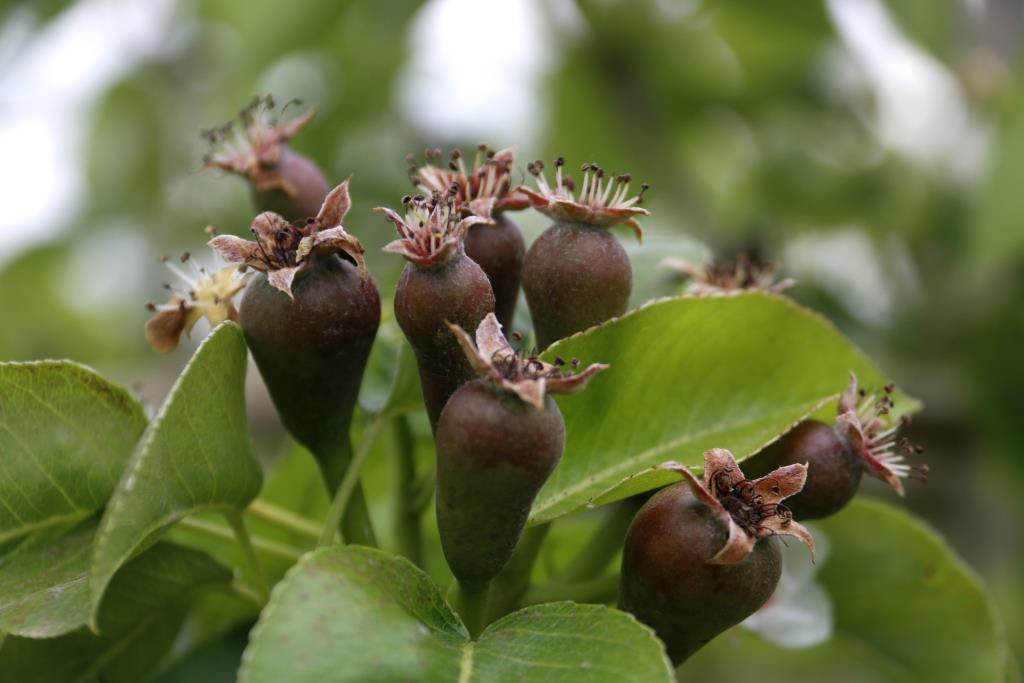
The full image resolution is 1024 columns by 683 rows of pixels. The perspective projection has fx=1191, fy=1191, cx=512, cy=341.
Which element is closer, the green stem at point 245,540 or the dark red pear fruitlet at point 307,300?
the dark red pear fruitlet at point 307,300

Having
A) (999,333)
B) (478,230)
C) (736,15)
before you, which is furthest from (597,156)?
(478,230)

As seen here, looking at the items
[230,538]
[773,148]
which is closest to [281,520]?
[230,538]

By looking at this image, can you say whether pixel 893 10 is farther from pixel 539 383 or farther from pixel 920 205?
pixel 539 383

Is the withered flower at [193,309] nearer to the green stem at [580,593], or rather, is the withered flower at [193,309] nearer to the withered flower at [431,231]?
the withered flower at [431,231]

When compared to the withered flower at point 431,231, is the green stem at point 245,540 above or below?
below

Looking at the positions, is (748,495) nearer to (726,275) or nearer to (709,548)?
(709,548)

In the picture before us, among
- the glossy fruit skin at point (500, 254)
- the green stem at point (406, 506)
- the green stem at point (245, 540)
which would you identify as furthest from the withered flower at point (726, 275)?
the green stem at point (245, 540)
